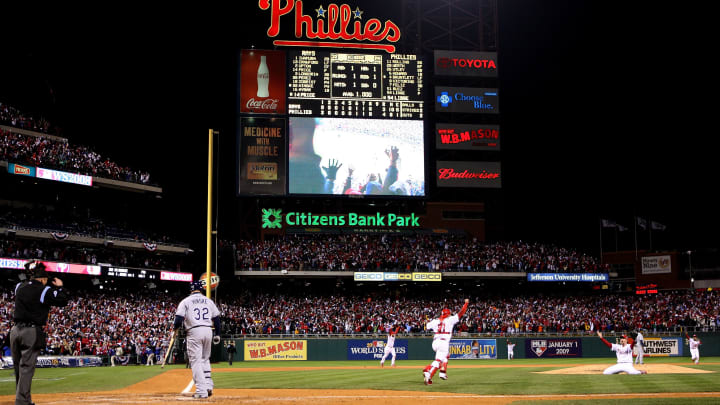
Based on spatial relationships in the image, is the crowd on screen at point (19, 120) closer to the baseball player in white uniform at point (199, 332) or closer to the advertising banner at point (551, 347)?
the advertising banner at point (551, 347)

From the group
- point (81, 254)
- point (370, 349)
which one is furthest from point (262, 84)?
point (370, 349)

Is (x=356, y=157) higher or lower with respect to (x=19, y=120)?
lower

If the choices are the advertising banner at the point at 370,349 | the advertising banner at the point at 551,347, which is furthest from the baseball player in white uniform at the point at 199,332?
the advertising banner at the point at 551,347

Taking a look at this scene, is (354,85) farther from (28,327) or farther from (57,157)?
(28,327)

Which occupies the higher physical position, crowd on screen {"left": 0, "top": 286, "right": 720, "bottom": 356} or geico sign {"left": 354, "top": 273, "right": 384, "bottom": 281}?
geico sign {"left": 354, "top": 273, "right": 384, "bottom": 281}

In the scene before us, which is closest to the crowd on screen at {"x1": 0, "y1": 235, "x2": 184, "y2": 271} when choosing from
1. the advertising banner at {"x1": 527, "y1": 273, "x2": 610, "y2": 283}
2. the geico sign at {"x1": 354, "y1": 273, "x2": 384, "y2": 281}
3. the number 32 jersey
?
the geico sign at {"x1": 354, "y1": 273, "x2": 384, "y2": 281}

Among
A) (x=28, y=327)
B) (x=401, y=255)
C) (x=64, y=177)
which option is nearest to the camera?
(x=28, y=327)

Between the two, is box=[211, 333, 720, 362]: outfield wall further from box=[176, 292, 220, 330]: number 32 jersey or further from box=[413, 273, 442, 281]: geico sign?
box=[176, 292, 220, 330]: number 32 jersey
